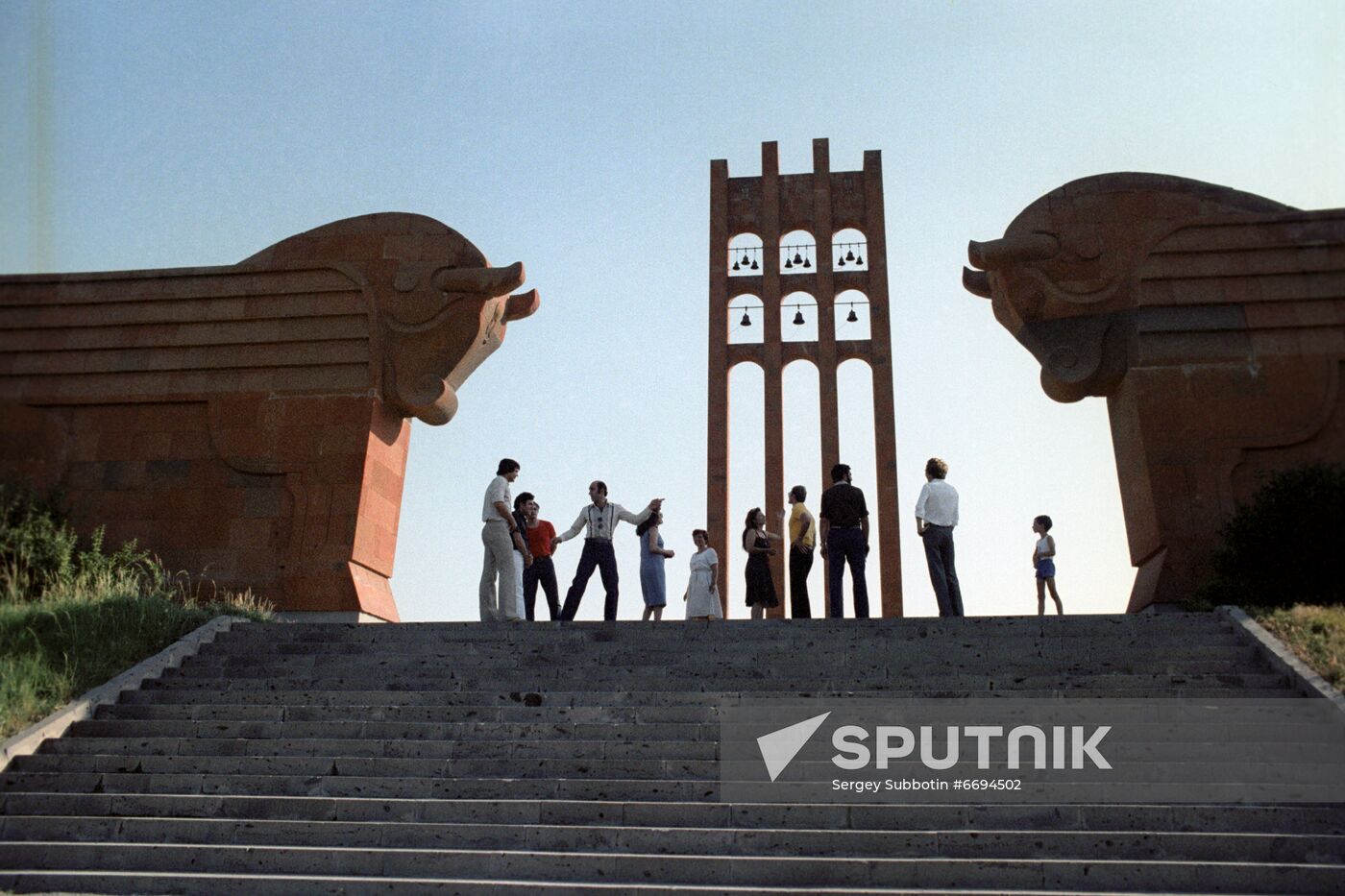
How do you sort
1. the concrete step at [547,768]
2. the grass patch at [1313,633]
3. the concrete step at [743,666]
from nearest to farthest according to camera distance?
the concrete step at [547,768] → the grass patch at [1313,633] → the concrete step at [743,666]

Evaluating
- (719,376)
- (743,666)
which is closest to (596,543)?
(743,666)

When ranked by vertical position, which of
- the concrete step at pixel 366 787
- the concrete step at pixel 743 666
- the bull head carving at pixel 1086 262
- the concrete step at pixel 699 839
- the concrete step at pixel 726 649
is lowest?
the concrete step at pixel 699 839

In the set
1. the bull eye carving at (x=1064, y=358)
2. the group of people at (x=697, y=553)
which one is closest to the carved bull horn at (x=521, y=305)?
the group of people at (x=697, y=553)

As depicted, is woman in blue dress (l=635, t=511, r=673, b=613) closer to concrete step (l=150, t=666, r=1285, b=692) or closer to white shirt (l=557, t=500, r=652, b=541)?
white shirt (l=557, t=500, r=652, b=541)

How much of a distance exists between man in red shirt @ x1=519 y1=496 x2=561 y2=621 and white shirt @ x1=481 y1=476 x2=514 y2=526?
700 mm

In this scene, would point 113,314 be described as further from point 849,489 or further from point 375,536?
point 849,489

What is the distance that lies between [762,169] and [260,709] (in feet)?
52.1

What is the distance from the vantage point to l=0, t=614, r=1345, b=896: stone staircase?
201 inches

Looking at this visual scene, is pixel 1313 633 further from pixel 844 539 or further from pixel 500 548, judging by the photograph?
pixel 500 548

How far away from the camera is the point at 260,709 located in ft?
24.2

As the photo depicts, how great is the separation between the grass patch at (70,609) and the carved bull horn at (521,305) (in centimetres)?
427

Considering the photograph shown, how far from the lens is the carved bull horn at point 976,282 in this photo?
13219 millimetres

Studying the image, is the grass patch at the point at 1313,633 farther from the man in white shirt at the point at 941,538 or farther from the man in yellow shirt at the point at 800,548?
the man in yellow shirt at the point at 800,548

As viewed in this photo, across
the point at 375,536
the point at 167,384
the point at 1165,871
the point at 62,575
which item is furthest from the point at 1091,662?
the point at 167,384
